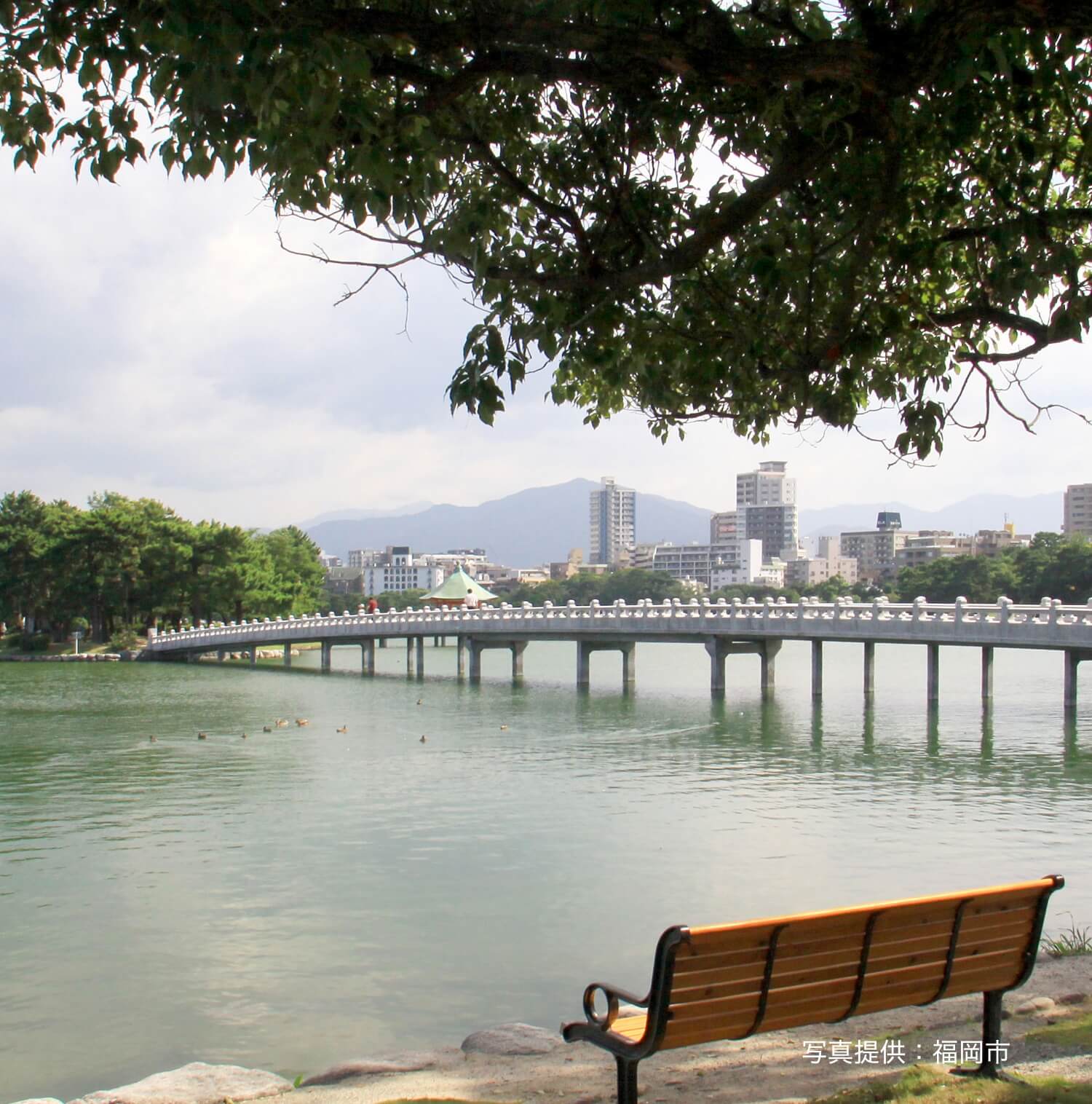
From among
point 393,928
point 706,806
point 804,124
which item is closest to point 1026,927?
point 804,124

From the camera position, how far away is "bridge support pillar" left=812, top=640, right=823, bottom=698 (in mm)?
40219

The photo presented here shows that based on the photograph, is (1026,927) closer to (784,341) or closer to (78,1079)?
(784,341)

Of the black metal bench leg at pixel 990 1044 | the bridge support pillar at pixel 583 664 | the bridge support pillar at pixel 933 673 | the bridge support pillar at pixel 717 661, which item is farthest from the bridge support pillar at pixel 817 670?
the black metal bench leg at pixel 990 1044

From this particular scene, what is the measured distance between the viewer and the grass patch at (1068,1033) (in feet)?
20.6

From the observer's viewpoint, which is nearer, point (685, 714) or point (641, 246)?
point (641, 246)

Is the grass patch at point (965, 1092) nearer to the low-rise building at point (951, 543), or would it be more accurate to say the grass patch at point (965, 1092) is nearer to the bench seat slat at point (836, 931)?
the bench seat slat at point (836, 931)

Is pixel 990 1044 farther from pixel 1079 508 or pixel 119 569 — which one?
pixel 1079 508

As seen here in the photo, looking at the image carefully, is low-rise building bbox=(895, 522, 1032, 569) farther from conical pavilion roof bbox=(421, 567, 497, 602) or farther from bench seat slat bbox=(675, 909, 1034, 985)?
bench seat slat bbox=(675, 909, 1034, 985)

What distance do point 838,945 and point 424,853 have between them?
1071 centimetres

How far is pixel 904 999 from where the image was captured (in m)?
5.73

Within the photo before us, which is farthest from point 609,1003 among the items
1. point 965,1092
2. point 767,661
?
point 767,661

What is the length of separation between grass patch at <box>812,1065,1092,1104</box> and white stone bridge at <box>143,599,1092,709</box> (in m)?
28.8

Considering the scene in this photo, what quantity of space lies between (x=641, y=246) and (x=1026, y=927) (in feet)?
15.8

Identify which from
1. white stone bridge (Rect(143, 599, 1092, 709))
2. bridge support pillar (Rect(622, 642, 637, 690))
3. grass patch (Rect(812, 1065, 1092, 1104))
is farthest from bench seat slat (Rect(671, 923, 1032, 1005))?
bridge support pillar (Rect(622, 642, 637, 690))
